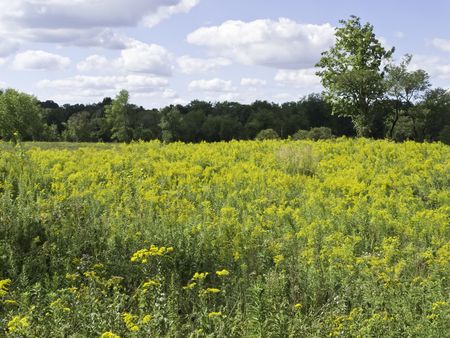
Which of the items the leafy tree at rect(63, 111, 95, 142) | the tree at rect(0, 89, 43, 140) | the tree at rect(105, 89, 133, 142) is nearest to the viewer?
the tree at rect(0, 89, 43, 140)

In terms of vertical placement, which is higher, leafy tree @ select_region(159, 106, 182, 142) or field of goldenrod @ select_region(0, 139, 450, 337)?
leafy tree @ select_region(159, 106, 182, 142)

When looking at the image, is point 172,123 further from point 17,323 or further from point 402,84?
point 17,323

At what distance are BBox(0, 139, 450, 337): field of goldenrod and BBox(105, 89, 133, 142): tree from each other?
71649 mm

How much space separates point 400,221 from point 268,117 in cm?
8282

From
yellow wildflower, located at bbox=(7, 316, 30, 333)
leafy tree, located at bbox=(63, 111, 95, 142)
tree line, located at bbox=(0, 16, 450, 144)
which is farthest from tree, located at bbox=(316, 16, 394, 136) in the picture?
leafy tree, located at bbox=(63, 111, 95, 142)

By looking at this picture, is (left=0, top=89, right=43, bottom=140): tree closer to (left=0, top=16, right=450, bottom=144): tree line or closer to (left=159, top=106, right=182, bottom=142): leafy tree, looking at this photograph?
(left=0, top=16, right=450, bottom=144): tree line

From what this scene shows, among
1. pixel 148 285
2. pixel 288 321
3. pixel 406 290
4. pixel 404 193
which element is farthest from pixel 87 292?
pixel 404 193

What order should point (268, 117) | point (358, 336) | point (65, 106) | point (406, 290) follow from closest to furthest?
point (358, 336), point (406, 290), point (268, 117), point (65, 106)

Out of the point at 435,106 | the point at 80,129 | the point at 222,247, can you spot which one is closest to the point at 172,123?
the point at 80,129

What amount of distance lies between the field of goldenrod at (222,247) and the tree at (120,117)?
235ft

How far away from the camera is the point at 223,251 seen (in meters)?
7.16

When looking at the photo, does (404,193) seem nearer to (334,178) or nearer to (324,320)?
(334,178)

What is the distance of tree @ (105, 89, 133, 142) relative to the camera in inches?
3363

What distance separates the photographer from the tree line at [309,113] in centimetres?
4156
